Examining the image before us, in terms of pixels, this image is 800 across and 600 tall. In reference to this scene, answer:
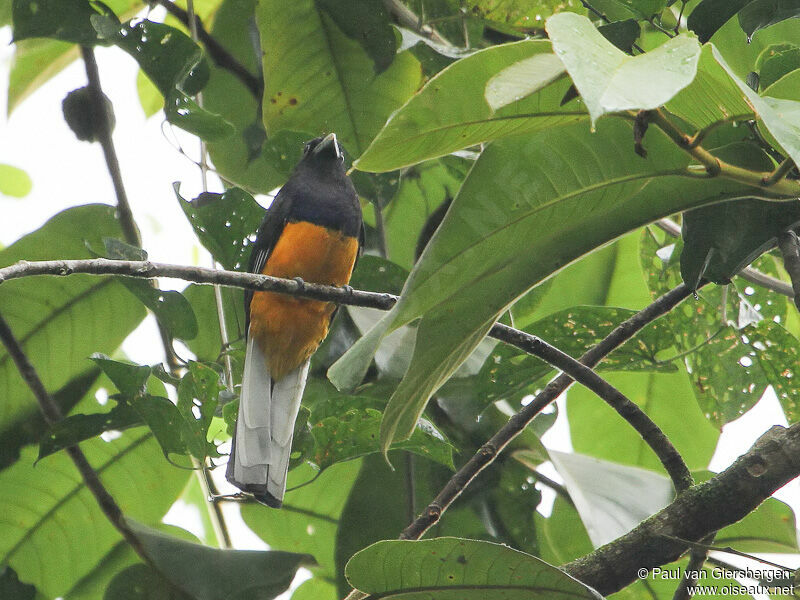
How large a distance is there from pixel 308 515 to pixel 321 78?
157cm

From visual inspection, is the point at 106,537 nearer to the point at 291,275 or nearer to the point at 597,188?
the point at 291,275

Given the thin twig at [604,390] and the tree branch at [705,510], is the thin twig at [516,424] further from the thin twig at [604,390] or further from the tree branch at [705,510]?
the tree branch at [705,510]

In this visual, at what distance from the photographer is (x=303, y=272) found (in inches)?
141

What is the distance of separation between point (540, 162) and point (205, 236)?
165cm

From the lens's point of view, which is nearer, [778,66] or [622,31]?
[778,66]

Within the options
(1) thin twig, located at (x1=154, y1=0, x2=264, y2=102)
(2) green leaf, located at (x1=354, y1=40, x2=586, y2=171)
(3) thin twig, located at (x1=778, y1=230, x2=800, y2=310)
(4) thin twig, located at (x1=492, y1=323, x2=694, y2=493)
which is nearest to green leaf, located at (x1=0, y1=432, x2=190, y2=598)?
(1) thin twig, located at (x1=154, y1=0, x2=264, y2=102)

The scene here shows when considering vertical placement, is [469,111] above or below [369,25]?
below

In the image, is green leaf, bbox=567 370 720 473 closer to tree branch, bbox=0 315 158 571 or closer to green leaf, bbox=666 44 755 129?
tree branch, bbox=0 315 158 571

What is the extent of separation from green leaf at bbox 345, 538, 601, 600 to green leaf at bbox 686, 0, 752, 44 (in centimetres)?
110

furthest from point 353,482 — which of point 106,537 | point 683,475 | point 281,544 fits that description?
point 683,475

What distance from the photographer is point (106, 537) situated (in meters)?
2.94

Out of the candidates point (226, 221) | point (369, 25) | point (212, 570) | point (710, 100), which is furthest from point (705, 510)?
point (369, 25)

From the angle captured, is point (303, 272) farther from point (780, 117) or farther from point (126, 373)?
point (780, 117)

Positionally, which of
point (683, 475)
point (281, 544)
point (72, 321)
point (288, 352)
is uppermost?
point (72, 321)
